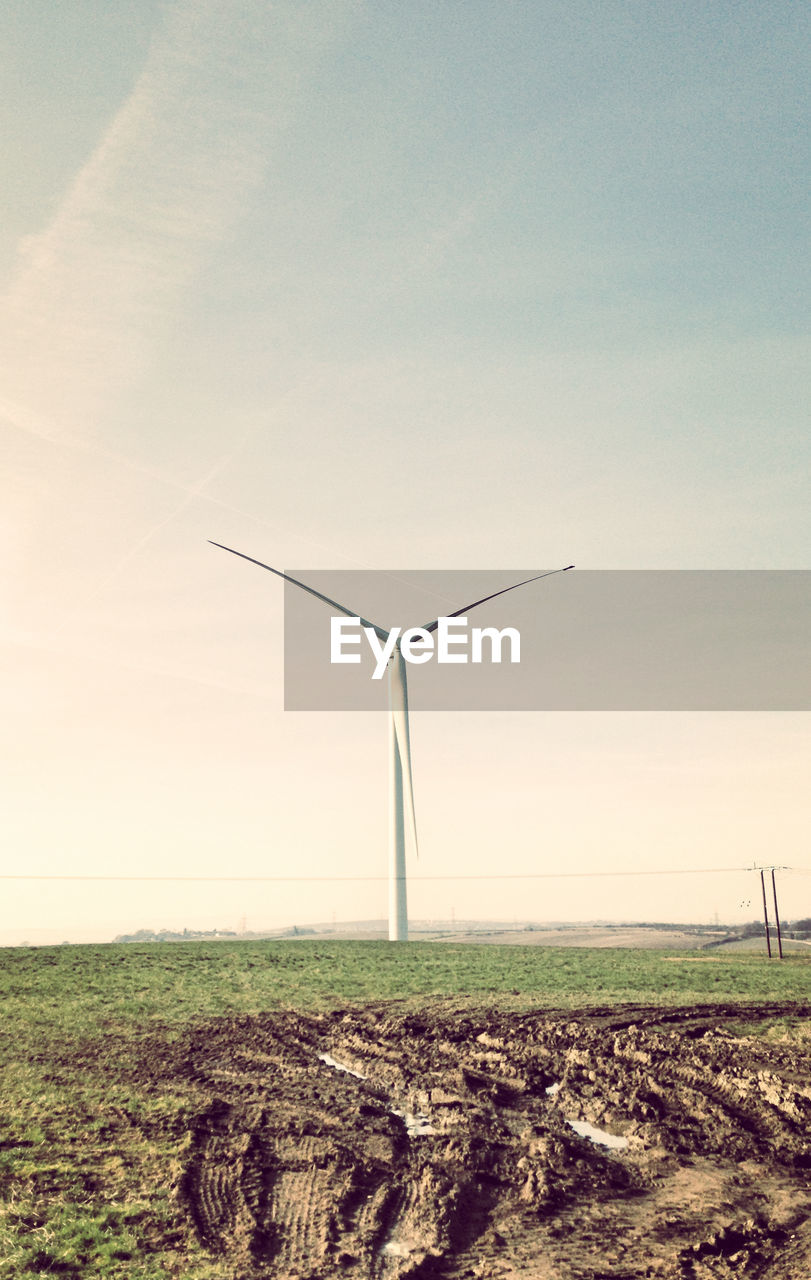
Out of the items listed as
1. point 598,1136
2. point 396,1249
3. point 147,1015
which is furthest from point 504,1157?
point 147,1015

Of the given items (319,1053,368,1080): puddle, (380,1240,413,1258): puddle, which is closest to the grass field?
(380,1240,413,1258): puddle

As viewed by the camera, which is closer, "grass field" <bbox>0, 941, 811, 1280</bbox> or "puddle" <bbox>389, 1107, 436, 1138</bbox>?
"grass field" <bbox>0, 941, 811, 1280</bbox>

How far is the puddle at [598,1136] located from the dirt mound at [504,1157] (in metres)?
0.05

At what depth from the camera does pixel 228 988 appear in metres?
34.8

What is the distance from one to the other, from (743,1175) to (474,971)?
28864 mm

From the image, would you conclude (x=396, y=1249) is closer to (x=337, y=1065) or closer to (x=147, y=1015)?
(x=337, y=1065)

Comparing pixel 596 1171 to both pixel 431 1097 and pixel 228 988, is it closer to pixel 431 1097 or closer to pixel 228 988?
pixel 431 1097

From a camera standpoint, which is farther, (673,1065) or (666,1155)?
(673,1065)

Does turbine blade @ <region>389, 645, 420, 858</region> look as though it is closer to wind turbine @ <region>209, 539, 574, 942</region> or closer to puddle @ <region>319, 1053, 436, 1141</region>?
wind turbine @ <region>209, 539, 574, 942</region>

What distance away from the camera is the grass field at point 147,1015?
437 inches

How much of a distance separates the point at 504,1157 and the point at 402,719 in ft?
124

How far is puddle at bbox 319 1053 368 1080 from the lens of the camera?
1999 centimetres

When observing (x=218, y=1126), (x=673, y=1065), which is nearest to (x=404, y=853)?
(x=673, y=1065)

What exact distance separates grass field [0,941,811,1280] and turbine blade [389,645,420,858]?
8007mm
